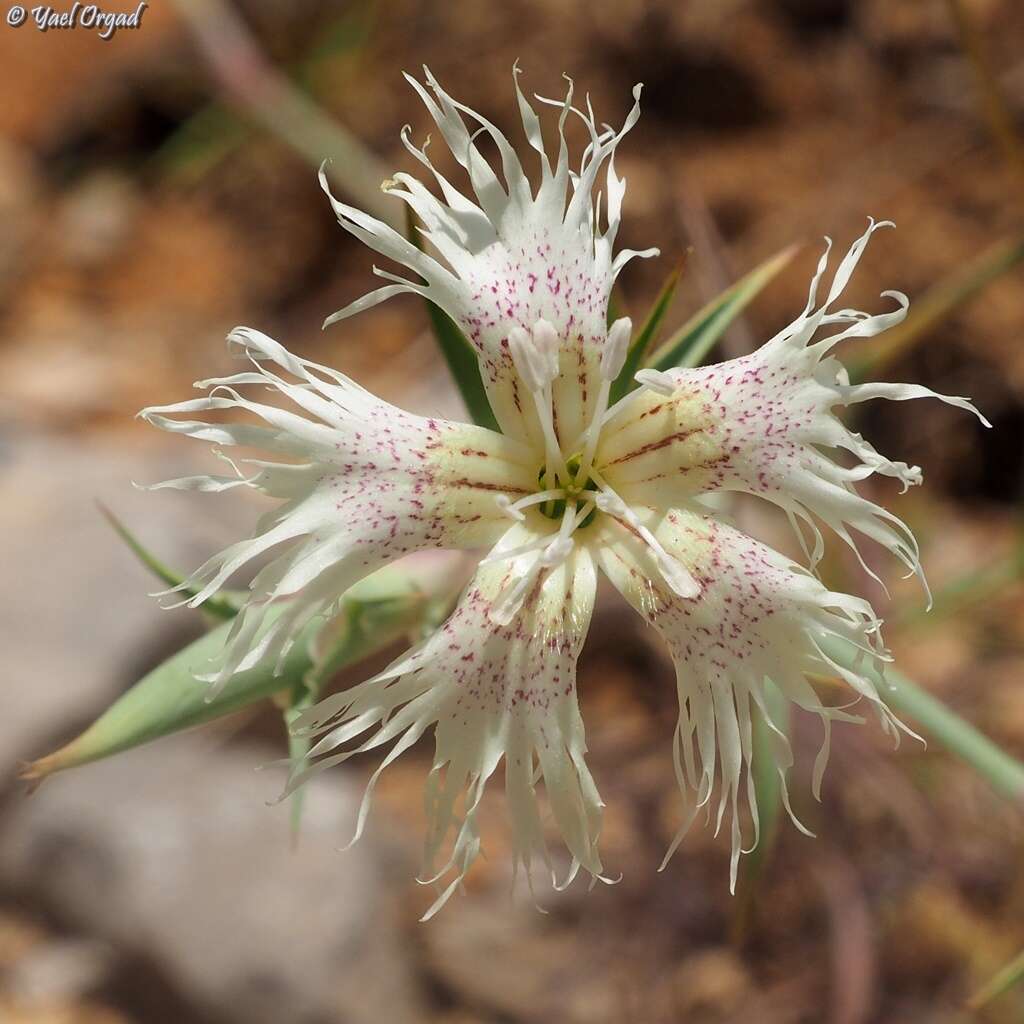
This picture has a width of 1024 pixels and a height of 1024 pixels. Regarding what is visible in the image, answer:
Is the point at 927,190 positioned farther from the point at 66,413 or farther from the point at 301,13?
the point at 66,413

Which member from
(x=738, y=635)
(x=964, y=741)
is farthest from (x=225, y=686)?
(x=964, y=741)

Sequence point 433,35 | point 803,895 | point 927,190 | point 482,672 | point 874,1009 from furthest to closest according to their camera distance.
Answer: point 433,35 → point 927,190 → point 803,895 → point 874,1009 → point 482,672

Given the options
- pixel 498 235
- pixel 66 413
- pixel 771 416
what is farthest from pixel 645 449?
pixel 66 413

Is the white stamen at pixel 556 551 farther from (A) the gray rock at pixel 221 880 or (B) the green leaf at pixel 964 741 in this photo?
(A) the gray rock at pixel 221 880

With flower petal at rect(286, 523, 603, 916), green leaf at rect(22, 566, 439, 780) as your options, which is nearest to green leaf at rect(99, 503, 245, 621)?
green leaf at rect(22, 566, 439, 780)


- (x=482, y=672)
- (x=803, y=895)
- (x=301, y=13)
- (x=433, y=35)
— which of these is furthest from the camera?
(x=301, y=13)

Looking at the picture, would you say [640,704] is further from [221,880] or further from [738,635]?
[738,635]

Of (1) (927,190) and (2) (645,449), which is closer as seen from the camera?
(2) (645,449)

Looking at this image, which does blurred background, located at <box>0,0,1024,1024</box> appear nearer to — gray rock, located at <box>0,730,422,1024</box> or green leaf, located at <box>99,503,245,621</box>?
gray rock, located at <box>0,730,422,1024</box>

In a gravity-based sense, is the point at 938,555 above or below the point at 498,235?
below

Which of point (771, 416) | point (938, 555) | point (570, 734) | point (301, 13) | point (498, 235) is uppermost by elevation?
point (301, 13)
